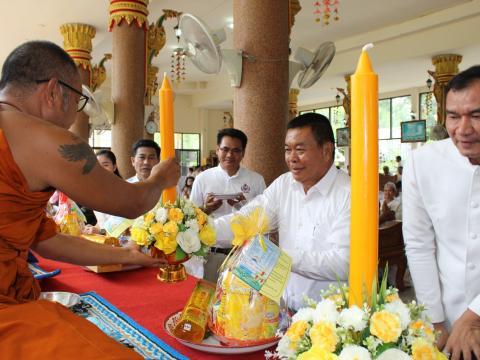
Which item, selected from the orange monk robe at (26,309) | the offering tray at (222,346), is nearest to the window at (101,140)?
the orange monk robe at (26,309)

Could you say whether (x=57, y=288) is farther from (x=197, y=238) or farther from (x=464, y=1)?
(x=464, y=1)

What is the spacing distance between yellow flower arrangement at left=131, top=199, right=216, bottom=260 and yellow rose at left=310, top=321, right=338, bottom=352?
2.74ft

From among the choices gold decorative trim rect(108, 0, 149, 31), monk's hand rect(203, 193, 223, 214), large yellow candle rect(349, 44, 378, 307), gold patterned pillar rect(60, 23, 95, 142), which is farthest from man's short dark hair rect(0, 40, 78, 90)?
gold patterned pillar rect(60, 23, 95, 142)

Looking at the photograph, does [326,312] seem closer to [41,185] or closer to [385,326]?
[385,326]

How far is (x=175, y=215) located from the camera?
4.87 ft

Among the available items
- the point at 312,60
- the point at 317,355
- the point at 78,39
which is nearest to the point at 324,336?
the point at 317,355

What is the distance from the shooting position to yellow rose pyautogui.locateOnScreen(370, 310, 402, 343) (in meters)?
0.65

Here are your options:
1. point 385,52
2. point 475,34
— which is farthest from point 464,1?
point 385,52

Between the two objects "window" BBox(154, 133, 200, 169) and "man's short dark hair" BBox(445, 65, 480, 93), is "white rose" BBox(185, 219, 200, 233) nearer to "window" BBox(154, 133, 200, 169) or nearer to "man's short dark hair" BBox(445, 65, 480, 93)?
"man's short dark hair" BBox(445, 65, 480, 93)

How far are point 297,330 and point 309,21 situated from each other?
9888 mm

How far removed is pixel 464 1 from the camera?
888 cm

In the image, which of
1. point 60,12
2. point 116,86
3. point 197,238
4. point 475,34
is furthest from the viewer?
point 475,34

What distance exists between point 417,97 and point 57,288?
50.0 ft

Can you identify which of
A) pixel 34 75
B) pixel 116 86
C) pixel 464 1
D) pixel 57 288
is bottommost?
pixel 57 288
